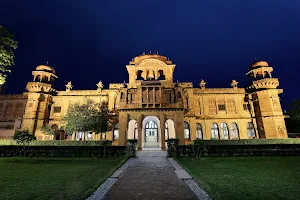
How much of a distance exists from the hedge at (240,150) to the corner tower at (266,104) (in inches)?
690

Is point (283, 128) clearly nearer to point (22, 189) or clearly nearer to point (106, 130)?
point (106, 130)

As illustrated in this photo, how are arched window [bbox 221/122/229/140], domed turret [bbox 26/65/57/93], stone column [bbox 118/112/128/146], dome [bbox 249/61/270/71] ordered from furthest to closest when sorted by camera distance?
dome [bbox 249/61/270/71]
arched window [bbox 221/122/229/140]
domed turret [bbox 26/65/57/93]
stone column [bbox 118/112/128/146]

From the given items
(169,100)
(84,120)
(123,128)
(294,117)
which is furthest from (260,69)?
(84,120)

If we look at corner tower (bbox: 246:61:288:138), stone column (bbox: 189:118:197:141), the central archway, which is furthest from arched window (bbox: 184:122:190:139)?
corner tower (bbox: 246:61:288:138)

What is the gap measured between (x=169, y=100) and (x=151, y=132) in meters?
8.08

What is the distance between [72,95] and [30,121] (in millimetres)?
9283

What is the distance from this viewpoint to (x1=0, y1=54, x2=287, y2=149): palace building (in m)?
30.1

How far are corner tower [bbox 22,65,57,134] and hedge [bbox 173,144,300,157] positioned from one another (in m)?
30.2

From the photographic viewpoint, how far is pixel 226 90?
36906 millimetres

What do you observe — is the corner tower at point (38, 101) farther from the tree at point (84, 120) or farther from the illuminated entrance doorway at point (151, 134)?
the illuminated entrance doorway at point (151, 134)

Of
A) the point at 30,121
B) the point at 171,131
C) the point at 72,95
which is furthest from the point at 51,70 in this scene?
the point at 171,131

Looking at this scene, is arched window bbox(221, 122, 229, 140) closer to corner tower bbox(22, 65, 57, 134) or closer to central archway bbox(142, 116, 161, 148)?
central archway bbox(142, 116, 161, 148)

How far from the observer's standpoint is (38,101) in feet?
110

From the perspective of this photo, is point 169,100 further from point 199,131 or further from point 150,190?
point 150,190
